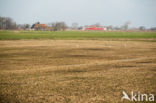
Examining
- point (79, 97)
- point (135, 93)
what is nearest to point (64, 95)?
point (79, 97)

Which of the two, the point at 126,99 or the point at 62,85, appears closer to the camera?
the point at 126,99

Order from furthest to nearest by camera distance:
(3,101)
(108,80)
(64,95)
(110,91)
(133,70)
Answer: (133,70)
(108,80)
(110,91)
(64,95)
(3,101)

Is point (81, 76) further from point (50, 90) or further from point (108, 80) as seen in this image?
point (50, 90)

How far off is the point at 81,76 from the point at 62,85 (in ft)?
6.74

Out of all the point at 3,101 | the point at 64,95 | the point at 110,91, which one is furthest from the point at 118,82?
the point at 3,101

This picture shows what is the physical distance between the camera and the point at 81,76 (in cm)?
1138

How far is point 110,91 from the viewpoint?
8656 mm

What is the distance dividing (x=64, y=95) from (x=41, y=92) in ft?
3.33

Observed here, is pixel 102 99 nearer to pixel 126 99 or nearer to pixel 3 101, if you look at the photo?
pixel 126 99

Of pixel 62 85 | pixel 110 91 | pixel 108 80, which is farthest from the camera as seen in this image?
pixel 108 80

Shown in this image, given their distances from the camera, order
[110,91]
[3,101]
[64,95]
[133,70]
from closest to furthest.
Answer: [3,101]
[64,95]
[110,91]
[133,70]

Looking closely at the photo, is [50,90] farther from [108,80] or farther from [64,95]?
[108,80]

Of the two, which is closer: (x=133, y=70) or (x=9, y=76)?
(x=9, y=76)

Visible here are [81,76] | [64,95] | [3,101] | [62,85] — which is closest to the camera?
[3,101]
